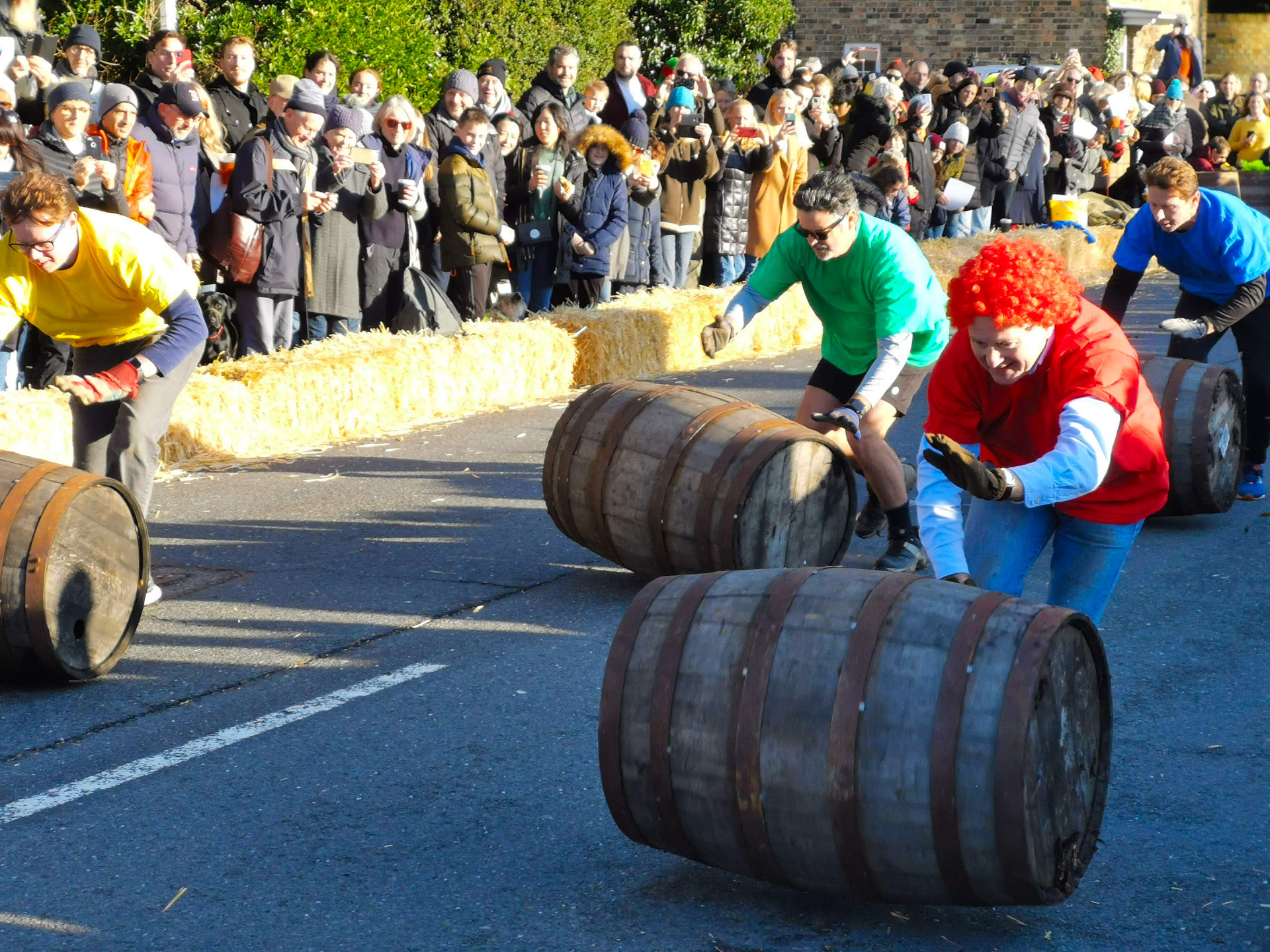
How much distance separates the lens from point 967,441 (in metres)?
4.53

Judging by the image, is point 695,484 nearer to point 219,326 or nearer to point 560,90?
point 219,326

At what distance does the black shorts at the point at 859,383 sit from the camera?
7.13 m

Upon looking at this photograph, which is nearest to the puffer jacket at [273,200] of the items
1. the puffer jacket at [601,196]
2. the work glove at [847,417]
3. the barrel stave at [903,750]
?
the puffer jacket at [601,196]

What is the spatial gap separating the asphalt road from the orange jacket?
8.41ft

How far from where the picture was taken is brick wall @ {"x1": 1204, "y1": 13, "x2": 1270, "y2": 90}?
1737 inches

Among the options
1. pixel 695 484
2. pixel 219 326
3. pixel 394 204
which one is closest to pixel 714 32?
pixel 394 204

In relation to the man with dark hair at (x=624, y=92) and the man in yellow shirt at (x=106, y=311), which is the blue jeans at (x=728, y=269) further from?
the man in yellow shirt at (x=106, y=311)

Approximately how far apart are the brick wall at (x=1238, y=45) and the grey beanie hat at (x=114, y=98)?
1568 inches

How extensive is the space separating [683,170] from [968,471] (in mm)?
10732

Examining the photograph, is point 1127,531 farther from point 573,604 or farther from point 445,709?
point 573,604

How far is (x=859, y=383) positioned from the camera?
23.9ft

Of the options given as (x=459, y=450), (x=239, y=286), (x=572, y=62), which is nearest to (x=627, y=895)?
(x=459, y=450)

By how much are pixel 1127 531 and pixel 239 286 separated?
24.1 ft

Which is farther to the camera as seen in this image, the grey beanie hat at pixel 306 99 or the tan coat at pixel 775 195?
the tan coat at pixel 775 195
